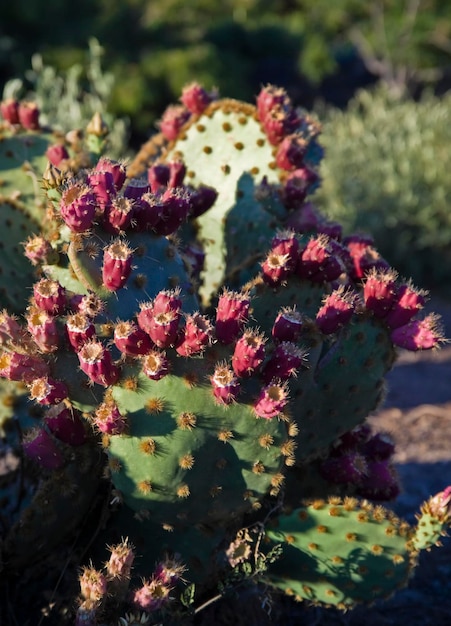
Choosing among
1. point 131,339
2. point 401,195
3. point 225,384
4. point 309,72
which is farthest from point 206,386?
point 309,72

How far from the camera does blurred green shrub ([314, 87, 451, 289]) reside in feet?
26.3

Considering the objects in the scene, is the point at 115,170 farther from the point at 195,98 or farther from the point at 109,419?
the point at 195,98

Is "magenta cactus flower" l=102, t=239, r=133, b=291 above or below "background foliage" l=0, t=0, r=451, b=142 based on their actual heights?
below

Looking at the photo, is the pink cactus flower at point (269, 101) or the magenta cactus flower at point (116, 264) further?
the pink cactus flower at point (269, 101)

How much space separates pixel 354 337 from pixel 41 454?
90 centimetres

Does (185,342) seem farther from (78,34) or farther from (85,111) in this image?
(78,34)

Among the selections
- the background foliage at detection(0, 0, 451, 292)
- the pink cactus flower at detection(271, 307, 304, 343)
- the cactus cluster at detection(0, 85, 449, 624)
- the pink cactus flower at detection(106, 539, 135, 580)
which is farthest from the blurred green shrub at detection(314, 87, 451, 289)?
the pink cactus flower at detection(106, 539, 135, 580)

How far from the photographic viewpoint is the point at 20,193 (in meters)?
3.01

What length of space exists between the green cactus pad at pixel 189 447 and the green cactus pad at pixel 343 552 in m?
0.24

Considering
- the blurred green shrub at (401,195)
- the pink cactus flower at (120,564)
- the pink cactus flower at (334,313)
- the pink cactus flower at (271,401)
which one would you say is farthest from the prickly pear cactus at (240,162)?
the blurred green shrub at (401,195)

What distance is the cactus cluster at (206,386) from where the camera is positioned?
77.0 inches

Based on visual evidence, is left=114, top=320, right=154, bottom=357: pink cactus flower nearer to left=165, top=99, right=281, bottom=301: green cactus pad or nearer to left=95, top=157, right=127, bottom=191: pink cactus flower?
left=95, top=157, right=127, bottom=191: pink cactus flower

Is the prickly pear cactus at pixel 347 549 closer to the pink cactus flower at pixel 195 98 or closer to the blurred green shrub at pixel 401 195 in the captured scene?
the pink cactus flower at pixel 195 98

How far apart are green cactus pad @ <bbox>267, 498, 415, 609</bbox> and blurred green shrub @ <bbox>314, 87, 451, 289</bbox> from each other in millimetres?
5739
